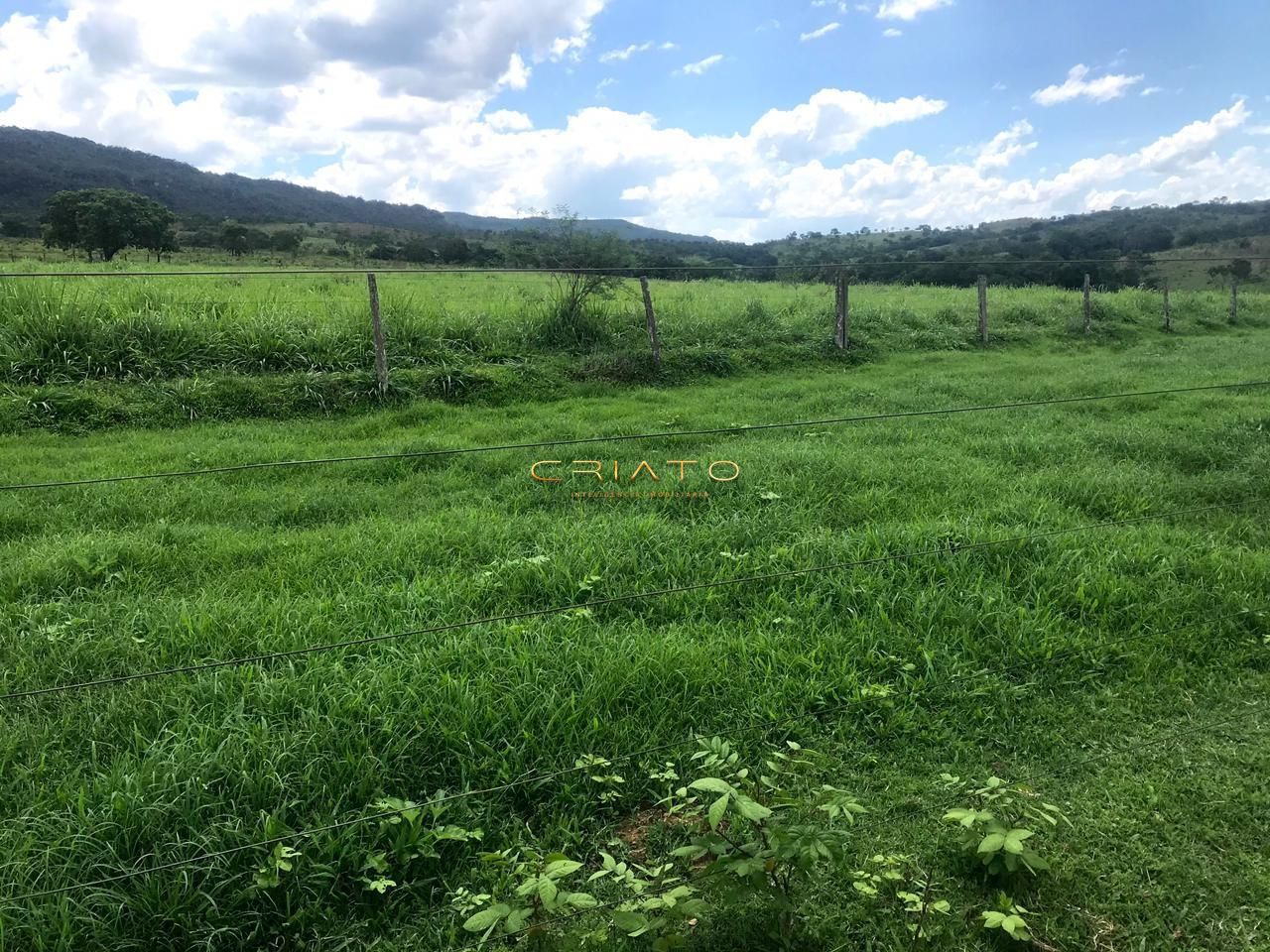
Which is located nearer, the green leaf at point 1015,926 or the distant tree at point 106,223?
the green leaf at point 1015,926

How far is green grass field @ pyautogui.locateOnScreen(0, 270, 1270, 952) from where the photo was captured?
233 cm

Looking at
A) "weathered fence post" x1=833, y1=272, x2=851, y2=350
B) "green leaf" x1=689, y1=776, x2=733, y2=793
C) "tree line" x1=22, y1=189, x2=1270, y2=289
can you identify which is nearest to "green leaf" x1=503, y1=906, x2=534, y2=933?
"green leaf" x1=689, y1=776, x2=733, y2=793

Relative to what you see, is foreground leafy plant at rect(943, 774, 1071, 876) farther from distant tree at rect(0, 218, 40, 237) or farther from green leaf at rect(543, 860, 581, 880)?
distant tree at rect(0, 218, 40, 237)

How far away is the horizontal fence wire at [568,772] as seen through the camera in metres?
2.25

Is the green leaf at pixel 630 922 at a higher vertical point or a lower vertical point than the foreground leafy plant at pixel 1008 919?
higher

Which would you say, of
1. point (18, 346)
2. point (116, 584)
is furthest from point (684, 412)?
point (18, 346)

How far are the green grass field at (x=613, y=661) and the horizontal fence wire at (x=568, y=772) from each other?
0.9 inches

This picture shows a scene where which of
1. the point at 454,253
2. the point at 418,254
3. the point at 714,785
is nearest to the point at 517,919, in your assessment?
the point at 714,785

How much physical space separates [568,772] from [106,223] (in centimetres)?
4483

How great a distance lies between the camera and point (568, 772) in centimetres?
279

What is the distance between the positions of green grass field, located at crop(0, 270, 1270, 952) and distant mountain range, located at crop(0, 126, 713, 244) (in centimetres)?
6132

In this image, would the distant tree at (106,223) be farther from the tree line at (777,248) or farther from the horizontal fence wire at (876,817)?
the horizontal fence wire at (876,817)

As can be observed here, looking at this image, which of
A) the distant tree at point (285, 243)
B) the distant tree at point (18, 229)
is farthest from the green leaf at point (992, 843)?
the distant tree at point (18, 229)

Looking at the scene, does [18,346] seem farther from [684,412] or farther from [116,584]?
[684,412]
